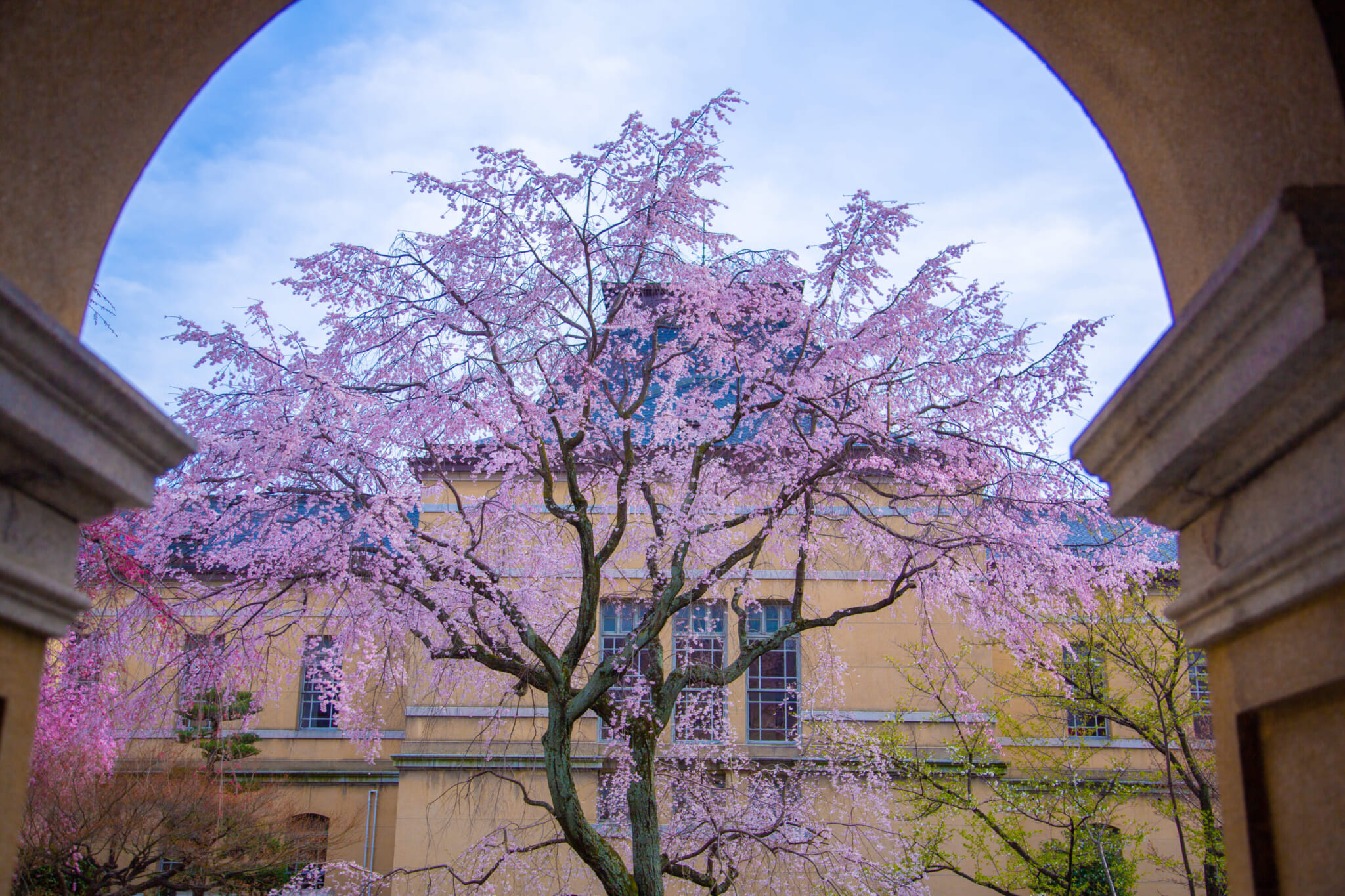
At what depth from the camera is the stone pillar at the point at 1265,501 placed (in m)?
2.41

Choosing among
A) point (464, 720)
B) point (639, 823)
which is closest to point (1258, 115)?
point (639, 823)

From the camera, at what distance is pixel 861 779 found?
16641 millimetres

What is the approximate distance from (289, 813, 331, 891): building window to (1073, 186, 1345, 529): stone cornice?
13303 mm

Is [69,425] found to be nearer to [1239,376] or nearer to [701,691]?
[1239,376]

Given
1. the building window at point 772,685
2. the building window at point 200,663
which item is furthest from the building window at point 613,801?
the building window at point 200,663

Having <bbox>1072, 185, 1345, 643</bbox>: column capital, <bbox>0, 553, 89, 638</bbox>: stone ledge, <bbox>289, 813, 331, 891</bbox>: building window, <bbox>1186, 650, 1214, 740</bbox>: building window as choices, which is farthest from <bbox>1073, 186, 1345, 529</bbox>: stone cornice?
<bbox>289, 813, 331, 891</bbox>: building window

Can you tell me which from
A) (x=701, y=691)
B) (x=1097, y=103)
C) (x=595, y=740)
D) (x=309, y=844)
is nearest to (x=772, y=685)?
(x=701, y=691)

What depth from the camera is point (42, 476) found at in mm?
2834

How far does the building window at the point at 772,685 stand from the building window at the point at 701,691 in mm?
702

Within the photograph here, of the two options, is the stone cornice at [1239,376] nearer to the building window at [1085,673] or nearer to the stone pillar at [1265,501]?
the stone pillar at [1265,501]

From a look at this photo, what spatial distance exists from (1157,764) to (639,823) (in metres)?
9.70

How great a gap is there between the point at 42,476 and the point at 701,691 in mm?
13574

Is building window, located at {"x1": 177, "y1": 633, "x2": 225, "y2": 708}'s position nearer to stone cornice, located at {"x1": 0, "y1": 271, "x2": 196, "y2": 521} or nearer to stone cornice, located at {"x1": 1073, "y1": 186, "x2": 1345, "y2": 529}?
stone cornice, located at {"x1": 0, "y1": 271, "x2": 196, "y2": 521}

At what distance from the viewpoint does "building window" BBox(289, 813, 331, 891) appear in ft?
52.7
